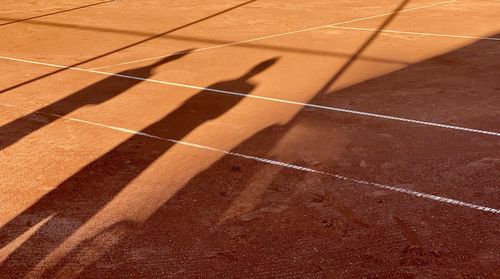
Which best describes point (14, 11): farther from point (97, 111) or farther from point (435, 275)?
point (435, 275)

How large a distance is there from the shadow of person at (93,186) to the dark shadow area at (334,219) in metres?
0.32

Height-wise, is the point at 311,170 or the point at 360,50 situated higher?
the point at 311,170

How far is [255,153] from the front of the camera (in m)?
6.57

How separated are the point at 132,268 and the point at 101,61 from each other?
6221mm

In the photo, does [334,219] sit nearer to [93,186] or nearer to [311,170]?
[311,170]

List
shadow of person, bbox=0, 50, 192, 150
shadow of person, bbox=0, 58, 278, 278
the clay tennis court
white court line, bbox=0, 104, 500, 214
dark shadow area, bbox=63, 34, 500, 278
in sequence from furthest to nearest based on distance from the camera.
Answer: shadow of person, bbox=0, 50, 192, 150 < white court line, bbox=0, 104, 500, 214 < shadow of person, bbox=0, 58, 278, 278 < the clay tennis court < dark shadow area, bbox=63, 34, 500, 278

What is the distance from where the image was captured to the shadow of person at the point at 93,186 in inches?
197

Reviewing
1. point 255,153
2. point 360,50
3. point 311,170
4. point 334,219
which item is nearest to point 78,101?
point 255,153

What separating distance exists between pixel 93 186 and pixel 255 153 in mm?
1428

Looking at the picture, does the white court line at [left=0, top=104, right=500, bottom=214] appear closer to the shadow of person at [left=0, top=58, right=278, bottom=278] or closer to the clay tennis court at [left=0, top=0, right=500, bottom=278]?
the clay tennis court at [left=0, top=0, right=500, bottom=278]

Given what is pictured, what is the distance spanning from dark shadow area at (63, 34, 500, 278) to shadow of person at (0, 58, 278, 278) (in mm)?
319

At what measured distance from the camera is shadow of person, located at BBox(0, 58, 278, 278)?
5.01 m

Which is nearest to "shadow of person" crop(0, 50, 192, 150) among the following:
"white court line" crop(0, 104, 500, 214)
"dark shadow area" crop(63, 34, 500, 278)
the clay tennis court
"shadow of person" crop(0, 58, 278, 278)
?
the clay tennis court

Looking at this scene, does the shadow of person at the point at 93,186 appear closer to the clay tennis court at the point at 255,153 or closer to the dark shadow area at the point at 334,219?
the clay tennis court at the point at 255,153
